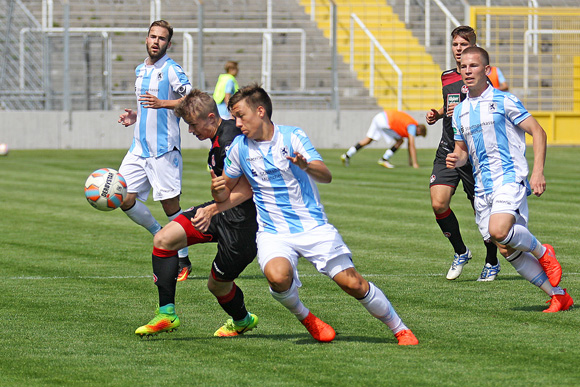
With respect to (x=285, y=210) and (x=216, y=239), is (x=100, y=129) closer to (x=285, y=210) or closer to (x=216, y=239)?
(x=216, y=239)

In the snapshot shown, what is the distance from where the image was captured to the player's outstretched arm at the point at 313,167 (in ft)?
18.3

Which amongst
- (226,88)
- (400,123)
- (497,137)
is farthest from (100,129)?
(497,137)

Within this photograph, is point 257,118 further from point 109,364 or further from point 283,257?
point 109,364

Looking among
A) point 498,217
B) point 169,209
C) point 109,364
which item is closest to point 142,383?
point 109,364

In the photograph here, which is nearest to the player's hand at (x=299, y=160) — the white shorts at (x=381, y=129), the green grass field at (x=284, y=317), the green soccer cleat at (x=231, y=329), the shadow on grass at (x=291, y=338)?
the green grass field at (x=284, y=317)

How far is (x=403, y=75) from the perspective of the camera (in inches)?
1193

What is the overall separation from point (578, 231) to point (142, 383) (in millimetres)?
7565

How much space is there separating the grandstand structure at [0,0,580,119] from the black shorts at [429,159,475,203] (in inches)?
775

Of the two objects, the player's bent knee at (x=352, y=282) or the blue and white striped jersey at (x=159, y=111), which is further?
the blue and white striped jersey at (x=159, y=111)

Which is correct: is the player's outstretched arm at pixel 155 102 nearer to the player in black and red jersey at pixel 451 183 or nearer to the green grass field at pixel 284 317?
the green grass field at pixel 284 317

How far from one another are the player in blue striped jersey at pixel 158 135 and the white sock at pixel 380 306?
126 inches

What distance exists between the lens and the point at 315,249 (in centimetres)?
590

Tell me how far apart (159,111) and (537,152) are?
3.57 metres

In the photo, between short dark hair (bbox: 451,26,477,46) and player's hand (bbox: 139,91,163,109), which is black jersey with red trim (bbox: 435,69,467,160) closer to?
short dark hair (bbox: 451,26,477,46)
